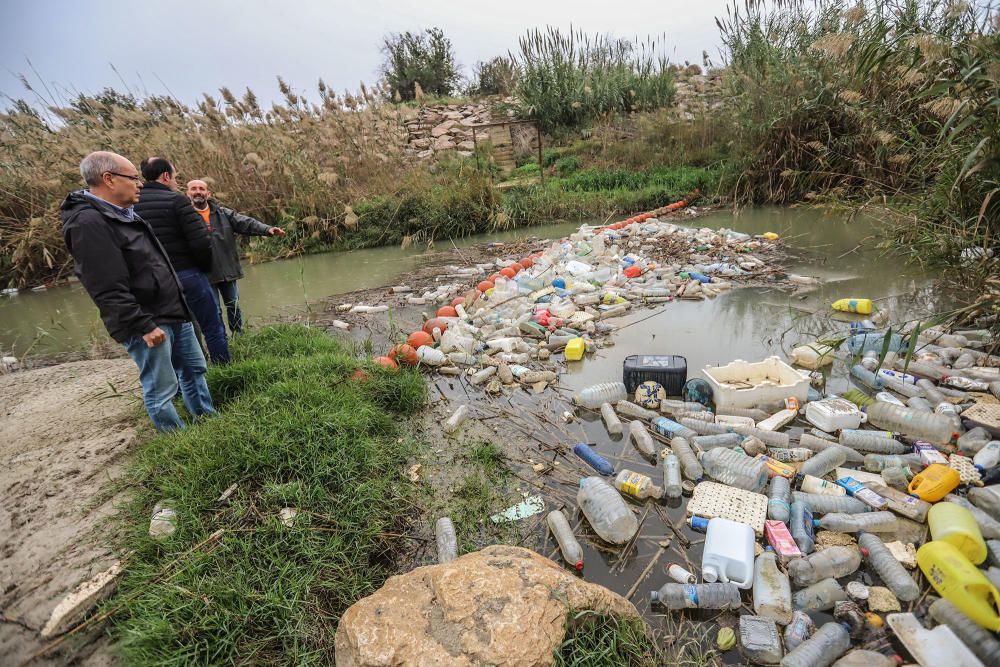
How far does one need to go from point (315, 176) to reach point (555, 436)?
9.32 m

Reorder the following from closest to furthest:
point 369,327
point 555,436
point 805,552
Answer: point 805,552 < point 555,436 < point 369,327

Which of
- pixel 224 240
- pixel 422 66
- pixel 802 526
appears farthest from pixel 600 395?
pixel 422 66

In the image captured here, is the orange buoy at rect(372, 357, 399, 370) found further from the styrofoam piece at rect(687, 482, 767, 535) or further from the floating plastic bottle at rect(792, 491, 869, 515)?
the floating plastic bottle at rect(792, 491, 869, 515)

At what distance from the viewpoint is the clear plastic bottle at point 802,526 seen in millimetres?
2182

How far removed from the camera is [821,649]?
172 cm

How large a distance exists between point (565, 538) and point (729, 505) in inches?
34.2

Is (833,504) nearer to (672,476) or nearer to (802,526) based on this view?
(802,526)

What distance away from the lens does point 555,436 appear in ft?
10.7

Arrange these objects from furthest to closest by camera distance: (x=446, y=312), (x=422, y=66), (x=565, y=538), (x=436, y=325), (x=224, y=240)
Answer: (x=422, y=66)
(x=446, y=312)
(x=436, y=325)
(x=224, y=240)
(x=565, y=538)

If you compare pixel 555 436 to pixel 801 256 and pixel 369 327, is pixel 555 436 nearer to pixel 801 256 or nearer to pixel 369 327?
pixel 369 327

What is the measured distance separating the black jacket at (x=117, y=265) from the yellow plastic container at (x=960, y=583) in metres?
3.93

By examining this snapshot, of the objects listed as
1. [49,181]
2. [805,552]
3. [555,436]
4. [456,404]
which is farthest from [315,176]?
[805,552]

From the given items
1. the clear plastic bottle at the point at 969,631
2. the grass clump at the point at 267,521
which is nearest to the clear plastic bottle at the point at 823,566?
the clear plastic bottle at the point at 969,631

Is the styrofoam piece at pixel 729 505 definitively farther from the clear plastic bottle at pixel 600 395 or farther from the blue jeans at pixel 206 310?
the blue jeans at pixel 206 310
